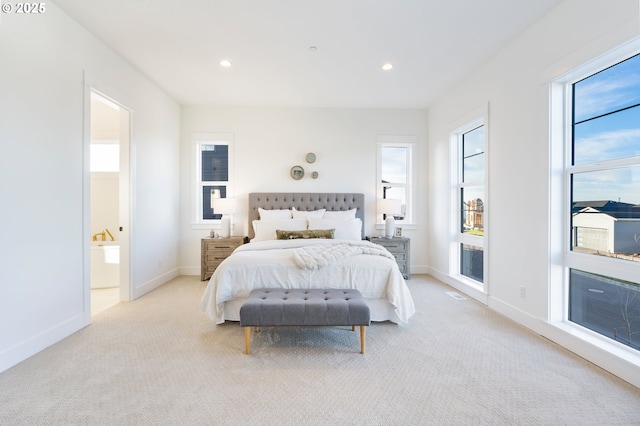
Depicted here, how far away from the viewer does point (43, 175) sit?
2.46m

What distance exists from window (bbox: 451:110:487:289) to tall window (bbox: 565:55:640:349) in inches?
42.2

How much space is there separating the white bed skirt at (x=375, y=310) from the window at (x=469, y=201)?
1.54 meters

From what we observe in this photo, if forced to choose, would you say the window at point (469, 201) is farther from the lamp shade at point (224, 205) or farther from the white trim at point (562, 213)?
the lamp shade at point (224, 205)

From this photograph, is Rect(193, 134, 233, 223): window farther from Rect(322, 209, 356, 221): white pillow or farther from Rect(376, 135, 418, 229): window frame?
Rect(376, 135, 418, 229): window frame

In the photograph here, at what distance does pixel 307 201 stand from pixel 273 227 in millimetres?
995

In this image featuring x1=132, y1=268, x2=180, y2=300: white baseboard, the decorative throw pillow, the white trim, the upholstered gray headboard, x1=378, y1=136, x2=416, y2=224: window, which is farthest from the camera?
x1=378, y1=136, x2=416, y2=224: window

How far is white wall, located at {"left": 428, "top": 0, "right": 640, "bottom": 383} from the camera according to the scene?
2.25 m

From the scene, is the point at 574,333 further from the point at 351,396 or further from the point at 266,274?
the point at 266,274

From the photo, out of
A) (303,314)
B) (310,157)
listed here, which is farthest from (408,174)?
(303,314)

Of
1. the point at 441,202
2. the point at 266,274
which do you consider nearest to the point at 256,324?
the point at 266,274

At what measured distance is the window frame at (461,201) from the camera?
356 cm

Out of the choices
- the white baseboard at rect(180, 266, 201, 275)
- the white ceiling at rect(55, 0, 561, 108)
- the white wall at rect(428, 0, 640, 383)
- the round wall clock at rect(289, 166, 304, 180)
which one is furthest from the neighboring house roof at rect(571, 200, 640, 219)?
A: the white baseboard at rect(180, 266, 201, 275)

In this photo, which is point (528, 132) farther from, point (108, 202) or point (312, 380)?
point (108, 202)

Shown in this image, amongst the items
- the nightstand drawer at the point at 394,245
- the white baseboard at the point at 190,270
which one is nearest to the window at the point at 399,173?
the nightstand drawer at the point at 394,245
